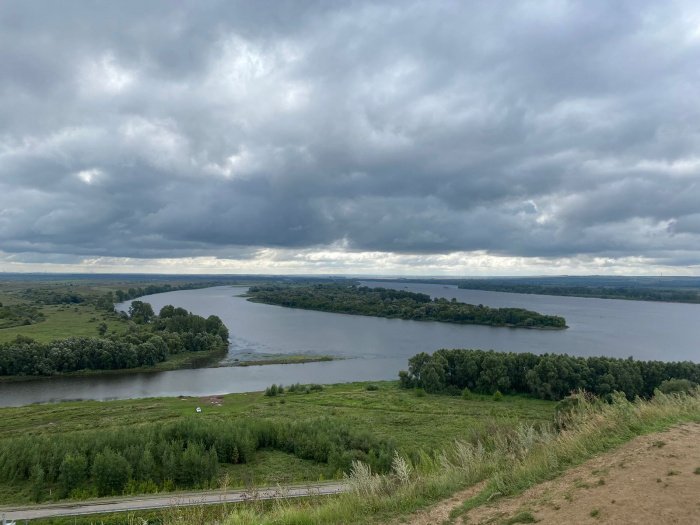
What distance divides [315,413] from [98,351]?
1377 inches

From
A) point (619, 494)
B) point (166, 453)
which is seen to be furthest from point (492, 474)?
point (166, 453)

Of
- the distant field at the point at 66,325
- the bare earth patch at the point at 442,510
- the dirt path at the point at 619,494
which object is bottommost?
the distant field at the point at 66,325

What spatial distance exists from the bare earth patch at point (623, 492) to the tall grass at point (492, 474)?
371mm

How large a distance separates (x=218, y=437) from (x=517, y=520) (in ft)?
68.4

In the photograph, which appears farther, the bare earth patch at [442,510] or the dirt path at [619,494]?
the bare earth patch at [442,510]

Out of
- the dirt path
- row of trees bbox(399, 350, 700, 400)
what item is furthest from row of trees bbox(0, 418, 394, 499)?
row of trees bbox(399, 350, 700, 400)

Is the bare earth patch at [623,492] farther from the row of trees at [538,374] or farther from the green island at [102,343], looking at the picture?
the green island at [102,343]

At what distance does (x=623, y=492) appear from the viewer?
6.62 m

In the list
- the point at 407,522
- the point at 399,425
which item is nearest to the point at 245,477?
the point at 399,425

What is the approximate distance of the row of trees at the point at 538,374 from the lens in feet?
134

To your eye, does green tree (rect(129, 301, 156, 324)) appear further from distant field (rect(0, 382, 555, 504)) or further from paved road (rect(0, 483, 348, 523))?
paved road (rect(0, 483, 348, 523))

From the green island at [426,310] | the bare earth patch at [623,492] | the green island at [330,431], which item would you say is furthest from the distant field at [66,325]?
the bare earth patch at [623,492]

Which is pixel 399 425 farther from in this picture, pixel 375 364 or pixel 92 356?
pixel 92 356

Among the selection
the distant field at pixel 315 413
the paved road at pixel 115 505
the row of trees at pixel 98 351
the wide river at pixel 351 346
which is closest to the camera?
the paved road at pixel 115 505
